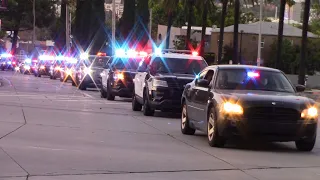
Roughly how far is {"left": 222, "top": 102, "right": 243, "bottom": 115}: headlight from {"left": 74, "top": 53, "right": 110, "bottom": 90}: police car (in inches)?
779

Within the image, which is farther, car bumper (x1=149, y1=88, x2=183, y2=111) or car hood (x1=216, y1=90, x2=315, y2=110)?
car bumper (x1=149, y1=88, x2=183, y2=111)

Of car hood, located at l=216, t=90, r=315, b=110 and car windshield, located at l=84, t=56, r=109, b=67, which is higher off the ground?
car hood, located at l=216, t=90, r=315, b=110

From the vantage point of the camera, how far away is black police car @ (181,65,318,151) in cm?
1108

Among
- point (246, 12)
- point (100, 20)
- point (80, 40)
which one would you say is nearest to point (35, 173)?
point (100, 20)

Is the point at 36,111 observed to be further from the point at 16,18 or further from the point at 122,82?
the point at 16,18

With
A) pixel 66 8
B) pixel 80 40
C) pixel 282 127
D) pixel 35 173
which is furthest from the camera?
pixel 66 8

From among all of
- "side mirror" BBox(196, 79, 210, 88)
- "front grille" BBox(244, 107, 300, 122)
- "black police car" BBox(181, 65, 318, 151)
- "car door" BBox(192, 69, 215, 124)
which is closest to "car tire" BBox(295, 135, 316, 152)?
"black police car" BBox(181, 65, 318, 151)

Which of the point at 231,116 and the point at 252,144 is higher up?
the point at 231,116

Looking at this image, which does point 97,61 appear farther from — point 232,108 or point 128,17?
point 232,108

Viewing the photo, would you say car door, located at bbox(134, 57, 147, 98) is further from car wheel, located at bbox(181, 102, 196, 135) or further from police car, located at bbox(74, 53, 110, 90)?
police car, located at bbox(74, 53, 110, 90)

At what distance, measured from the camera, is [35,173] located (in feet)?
27.9

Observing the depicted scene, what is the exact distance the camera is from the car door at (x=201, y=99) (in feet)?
40.7

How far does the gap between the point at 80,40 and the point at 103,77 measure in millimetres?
30009

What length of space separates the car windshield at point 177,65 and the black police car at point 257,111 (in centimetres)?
585
